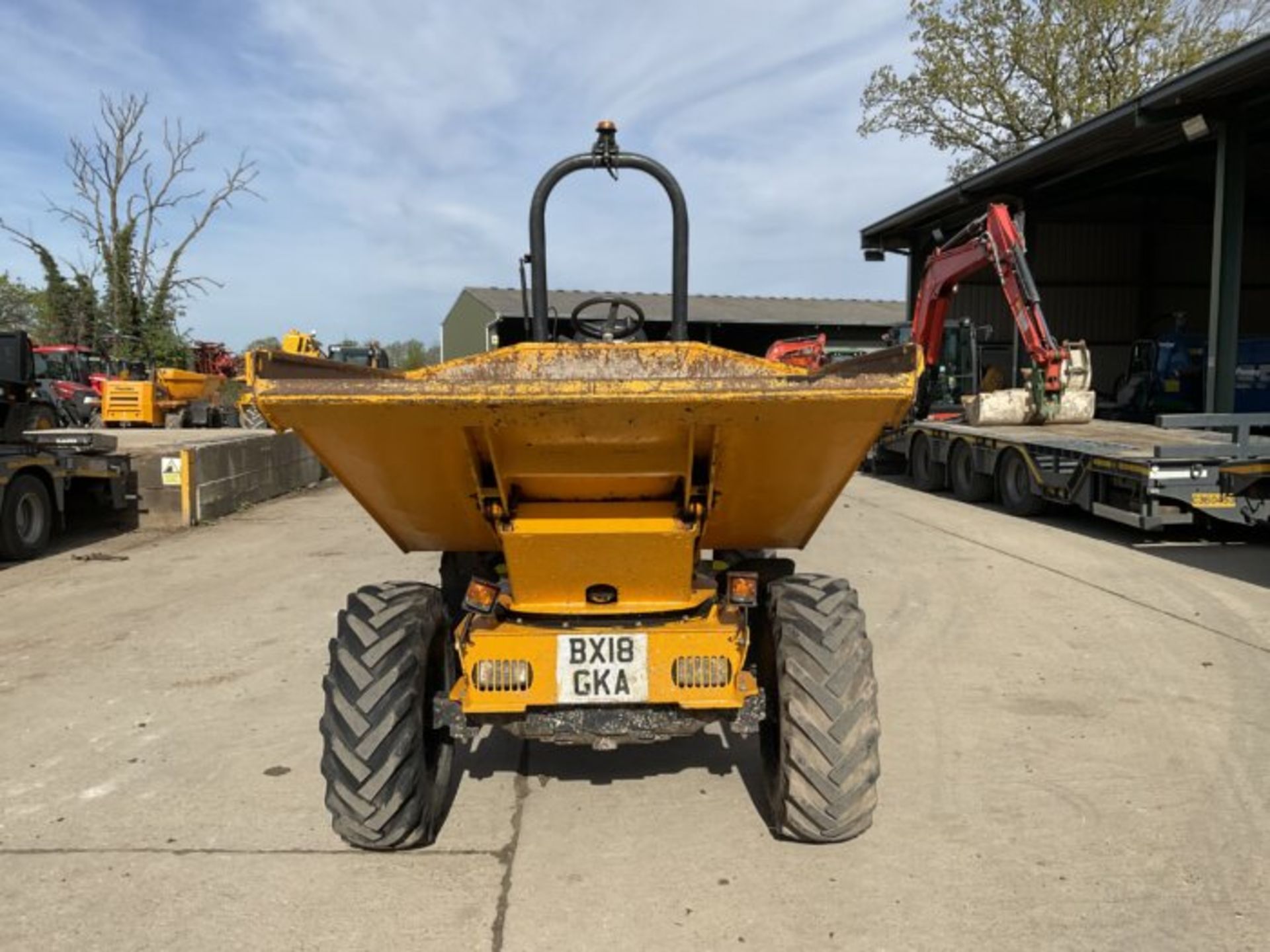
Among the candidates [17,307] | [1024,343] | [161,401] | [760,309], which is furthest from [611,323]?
[17,307]

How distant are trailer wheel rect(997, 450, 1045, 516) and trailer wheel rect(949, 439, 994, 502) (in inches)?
24.2

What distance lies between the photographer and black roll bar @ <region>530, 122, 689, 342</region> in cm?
404

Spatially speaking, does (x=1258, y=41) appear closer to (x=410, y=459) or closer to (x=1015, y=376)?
(x=1015, y=376)

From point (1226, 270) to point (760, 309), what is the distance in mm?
26730

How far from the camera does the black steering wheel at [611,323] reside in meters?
4.43

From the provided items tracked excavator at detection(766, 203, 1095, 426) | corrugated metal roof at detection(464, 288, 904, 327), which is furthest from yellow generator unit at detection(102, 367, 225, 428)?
tracked excavator at detection(766, 203, 1095, 426)

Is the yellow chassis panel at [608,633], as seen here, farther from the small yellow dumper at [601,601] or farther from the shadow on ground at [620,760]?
the shadow on ground at [620,760]

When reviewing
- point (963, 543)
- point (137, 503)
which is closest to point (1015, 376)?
point (963, 543)

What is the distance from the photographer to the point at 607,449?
3.08 m

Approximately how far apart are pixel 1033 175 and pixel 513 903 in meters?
20.6

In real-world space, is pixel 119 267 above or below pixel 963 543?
above

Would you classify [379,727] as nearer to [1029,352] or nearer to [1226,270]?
[1029,352]

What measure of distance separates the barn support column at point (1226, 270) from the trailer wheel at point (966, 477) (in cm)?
443

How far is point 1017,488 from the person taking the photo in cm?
1205
